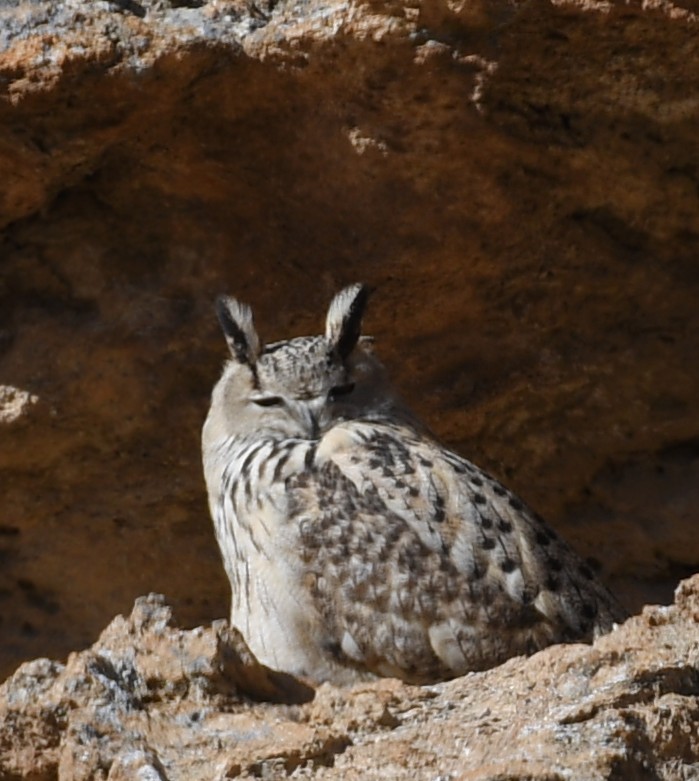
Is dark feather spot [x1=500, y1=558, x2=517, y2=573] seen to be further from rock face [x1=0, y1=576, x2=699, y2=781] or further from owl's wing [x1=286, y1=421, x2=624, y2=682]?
rock face [x1=0, y1=576, x2=699, y2=781]

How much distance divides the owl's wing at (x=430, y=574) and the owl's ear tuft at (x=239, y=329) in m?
0.66

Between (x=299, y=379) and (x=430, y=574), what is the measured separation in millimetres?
796

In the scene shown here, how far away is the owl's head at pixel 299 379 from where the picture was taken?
13.6 ft

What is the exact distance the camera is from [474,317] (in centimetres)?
472

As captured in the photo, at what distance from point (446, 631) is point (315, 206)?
1391 mm

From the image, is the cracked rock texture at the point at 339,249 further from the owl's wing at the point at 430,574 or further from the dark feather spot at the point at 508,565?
the dark feather spot at the point at 508,565

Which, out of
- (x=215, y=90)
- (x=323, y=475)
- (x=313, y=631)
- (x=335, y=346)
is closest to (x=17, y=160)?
(x=215, y=90)

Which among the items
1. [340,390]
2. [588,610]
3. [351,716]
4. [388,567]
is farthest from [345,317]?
[351,716]

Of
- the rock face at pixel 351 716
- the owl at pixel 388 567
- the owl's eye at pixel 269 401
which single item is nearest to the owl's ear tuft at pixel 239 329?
the owl's eye at pixel 269 401

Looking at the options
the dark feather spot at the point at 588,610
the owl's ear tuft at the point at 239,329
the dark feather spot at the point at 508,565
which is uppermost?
the owl's ear tuft at the point at 239,329

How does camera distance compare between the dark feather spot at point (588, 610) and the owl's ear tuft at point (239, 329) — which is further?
the owl's ear tuft at point (239, 329)

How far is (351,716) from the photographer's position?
9.69 feet

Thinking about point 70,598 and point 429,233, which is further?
point 70,598

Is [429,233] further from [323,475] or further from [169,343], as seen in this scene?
[323,475]
